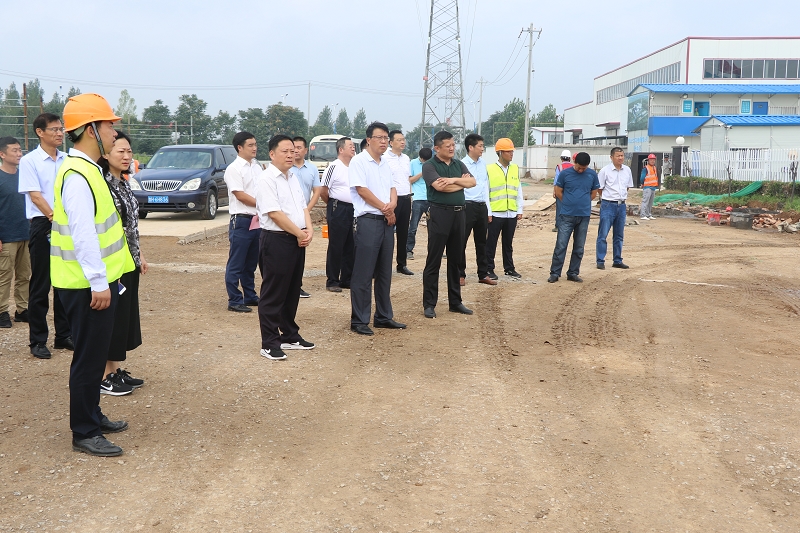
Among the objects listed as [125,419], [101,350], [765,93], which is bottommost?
[125,419]

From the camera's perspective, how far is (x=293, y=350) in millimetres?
7059

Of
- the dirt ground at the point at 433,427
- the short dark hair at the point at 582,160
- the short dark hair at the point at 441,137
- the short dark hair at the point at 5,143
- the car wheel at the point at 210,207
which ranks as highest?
the short dark hair at the point at 441,137

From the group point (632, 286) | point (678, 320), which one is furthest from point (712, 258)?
point (678, 320)

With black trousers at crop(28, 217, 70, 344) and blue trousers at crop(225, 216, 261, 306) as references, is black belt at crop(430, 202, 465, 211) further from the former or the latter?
black trousers at crop(28, 217, 70, 344)

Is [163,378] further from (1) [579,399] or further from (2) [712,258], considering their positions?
(2) [712,258]

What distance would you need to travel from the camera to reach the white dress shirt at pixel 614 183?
490 inches

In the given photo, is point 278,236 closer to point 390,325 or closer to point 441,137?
point 390,325

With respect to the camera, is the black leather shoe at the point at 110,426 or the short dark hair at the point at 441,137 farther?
the short dark hair at the point at 441,137

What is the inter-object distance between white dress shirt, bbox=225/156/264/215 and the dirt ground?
1.20 meters

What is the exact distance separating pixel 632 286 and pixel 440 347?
482 centimetres

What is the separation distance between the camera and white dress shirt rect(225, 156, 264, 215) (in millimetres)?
8617

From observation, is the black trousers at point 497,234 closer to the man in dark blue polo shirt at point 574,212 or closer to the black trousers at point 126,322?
the man in dark blue polo shirt at point 574,212

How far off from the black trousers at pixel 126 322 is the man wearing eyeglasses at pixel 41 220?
5.11 feet

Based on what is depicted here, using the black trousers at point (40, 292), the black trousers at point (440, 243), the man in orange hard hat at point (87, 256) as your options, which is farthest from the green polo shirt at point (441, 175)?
the man in orange hard hat at point (87, 256)
